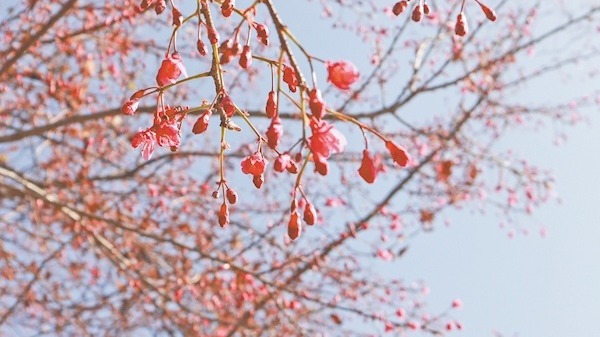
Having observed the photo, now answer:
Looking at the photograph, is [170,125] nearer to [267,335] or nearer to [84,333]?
[267,335]

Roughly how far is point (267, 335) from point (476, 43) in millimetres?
2916

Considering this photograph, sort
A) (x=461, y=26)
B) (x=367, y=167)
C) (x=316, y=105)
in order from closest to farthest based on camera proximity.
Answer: (x=316, y=105)
(x=367, y=167)
(x=461, y=26)

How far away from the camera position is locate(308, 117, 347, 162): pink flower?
1.22 m

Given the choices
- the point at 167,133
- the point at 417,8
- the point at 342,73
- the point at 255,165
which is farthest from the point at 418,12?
the point at 167,133

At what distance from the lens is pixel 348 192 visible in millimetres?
5867

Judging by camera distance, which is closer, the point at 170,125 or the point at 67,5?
the point at 170,125

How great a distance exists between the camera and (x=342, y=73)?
134 centimetres

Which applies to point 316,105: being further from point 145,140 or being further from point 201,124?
point 145,140

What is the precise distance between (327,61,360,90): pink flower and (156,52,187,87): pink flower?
1.24ft

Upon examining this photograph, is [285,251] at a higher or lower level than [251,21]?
higher

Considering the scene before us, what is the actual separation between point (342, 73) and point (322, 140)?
19 cm

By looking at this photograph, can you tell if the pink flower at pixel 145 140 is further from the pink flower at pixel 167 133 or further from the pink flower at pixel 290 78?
the pink flower at pixel 290 78

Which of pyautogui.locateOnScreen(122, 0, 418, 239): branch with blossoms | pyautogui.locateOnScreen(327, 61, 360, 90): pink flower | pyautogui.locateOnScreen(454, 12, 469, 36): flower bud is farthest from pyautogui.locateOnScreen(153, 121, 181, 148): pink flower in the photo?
pyautogui.locateOnScreen(454, 12, 469, 36): flower bud

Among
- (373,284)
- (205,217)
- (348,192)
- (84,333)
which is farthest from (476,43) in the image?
(84,333)
